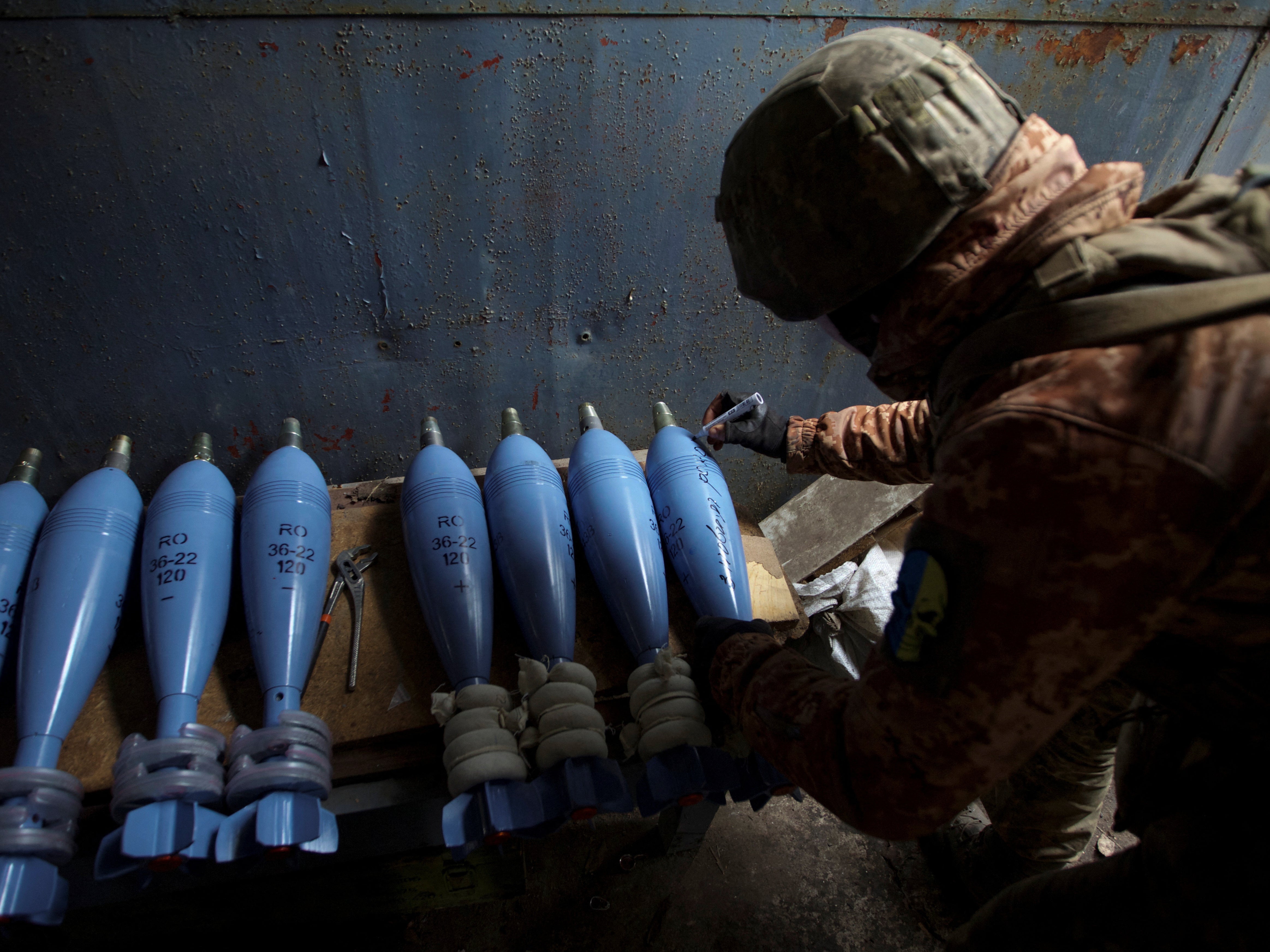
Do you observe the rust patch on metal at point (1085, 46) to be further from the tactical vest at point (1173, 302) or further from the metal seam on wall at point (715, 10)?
the tactical vest at point (1173, 302)

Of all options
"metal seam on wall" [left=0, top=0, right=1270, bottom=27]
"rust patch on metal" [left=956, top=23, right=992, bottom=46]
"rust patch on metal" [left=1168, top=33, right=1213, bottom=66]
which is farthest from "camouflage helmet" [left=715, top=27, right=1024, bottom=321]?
"rust patch on metal" [left=1168, top=33, right=1213, bottom=66]

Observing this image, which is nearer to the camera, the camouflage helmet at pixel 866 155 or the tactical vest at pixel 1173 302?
the tactical vest at pixel 1173 302

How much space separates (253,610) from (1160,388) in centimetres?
138

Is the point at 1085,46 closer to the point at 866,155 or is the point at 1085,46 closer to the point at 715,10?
the point at 715,10

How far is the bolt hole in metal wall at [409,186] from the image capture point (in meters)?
1.29

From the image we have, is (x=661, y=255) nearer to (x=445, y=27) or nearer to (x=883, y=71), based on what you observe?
(x=445, y=27)

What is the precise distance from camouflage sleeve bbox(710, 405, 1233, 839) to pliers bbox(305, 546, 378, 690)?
84 cm

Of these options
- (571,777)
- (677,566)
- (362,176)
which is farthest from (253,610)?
(362,176)

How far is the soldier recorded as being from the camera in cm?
65

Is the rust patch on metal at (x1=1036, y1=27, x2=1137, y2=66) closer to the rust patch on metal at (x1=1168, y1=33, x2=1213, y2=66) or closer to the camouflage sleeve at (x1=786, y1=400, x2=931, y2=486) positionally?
the rust patch on metal at (x1=1168, y1=33, x2=1213, y2=66)

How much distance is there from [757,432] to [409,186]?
3.28 feet

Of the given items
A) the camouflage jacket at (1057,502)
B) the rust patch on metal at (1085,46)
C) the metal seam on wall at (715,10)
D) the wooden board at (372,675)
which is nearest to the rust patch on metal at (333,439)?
the wooden board at (372,675)

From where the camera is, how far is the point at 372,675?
3.93ft

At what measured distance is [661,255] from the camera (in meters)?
1.75
